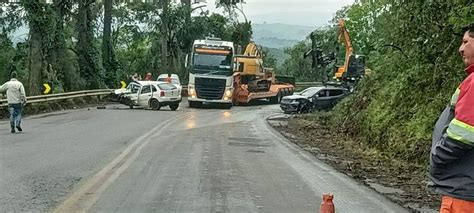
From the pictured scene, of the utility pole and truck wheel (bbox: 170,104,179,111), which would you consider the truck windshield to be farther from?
the utility pole

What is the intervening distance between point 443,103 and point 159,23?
159ft

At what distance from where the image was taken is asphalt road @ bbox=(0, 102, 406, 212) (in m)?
8.61

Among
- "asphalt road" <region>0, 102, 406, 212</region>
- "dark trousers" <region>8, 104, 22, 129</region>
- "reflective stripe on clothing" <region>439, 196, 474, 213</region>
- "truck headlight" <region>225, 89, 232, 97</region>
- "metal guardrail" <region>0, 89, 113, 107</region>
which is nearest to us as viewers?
"reflective stripe on clothing" <region>439, 196, 474, 213</region>

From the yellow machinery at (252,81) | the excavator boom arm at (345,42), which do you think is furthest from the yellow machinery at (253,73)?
the excavator boom arm at (345,42)

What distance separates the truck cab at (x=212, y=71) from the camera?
38031mm

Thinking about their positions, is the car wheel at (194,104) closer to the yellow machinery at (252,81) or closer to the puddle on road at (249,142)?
the yellow machinery at (252,81)

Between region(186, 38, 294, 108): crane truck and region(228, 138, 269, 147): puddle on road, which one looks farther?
region(186, 38, 294, 108): crane truck

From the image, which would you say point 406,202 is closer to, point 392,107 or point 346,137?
point 392,107

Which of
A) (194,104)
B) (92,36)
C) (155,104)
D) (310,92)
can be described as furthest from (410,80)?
(92,36)

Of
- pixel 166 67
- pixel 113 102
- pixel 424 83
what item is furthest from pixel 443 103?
pixel 166 67

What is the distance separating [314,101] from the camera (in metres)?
35.1

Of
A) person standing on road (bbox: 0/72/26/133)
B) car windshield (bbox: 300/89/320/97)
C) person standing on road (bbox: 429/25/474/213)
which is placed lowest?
car windshield (bbox: 300/89/320/97)

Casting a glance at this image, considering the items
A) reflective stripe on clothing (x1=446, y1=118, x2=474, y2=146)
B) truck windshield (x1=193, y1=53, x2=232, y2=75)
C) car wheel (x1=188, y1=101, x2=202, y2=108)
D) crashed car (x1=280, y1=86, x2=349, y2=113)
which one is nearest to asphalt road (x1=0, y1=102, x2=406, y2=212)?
reflective stripe on clothing (x1=446, y1=118, x2=474, y2=146)

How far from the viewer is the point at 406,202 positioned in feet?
31.2
